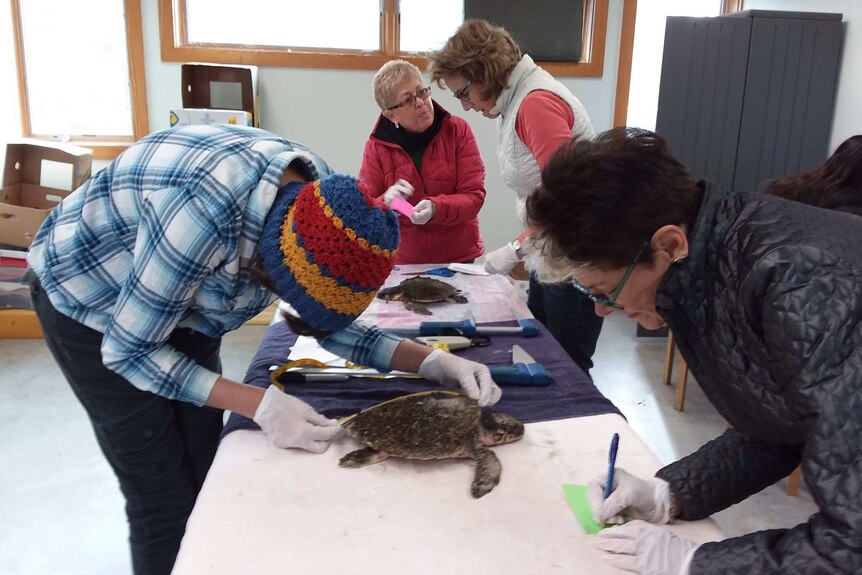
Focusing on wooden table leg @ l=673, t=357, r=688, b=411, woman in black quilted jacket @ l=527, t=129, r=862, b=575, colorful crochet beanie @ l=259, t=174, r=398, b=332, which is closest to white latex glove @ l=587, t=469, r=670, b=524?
woman in black quilted jacket @ l=527, t=129, r=862, b=575

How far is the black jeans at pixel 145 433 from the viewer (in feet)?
4.23

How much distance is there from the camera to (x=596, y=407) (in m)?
1.33

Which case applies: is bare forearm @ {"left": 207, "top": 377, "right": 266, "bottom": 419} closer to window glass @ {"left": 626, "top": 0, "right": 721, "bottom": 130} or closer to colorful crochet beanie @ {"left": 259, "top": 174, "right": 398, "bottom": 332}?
colorful crochet beanie @ {"left": 259, "top": 174, "right": 398, "bottom": 332}

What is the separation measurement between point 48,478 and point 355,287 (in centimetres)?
199

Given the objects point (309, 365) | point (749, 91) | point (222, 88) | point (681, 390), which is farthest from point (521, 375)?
point (222, 88)

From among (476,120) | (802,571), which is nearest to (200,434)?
(802,571)

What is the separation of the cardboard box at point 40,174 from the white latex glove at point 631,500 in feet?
11.7

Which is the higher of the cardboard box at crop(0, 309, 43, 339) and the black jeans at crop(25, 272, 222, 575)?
the black jeans at crop(25, 272, 222, 575)

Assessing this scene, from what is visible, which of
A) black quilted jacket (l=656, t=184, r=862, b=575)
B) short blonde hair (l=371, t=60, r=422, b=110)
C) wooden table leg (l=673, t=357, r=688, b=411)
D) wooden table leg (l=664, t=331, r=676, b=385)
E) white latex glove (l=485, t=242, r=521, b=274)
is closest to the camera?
black quilted jacket (l=656, t=184, r=862, b=575)

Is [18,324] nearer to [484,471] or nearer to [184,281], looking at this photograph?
[184,281]

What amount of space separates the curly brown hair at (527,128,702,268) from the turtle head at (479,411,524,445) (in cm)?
44

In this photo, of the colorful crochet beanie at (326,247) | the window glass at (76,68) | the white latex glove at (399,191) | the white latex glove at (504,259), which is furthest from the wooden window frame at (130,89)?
the colorful crochet beanie at (326,247)

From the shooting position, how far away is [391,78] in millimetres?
2369

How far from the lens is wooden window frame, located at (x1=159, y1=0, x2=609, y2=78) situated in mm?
4004
